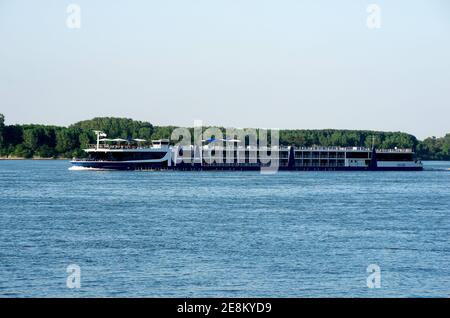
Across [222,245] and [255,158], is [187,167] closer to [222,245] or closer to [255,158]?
[255,158]

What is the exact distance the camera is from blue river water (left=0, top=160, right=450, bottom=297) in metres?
35.0

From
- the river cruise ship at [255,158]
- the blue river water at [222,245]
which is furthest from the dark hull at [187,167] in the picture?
the blue river water at [222,245]

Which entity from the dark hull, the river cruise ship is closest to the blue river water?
the dark hull

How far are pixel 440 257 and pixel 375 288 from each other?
9993mm

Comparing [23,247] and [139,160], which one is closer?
[23,247]

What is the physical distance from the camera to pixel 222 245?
47.0 metres

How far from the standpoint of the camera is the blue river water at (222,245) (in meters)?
35.0

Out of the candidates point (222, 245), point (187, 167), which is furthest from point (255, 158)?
point (222, 245)

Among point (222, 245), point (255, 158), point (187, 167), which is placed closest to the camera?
point (222, 245)

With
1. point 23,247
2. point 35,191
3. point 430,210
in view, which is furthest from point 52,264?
point 35,191

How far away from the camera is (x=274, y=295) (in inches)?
1302

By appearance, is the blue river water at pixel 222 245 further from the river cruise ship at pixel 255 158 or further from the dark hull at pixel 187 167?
the river cruise ship at pixel 255 158
